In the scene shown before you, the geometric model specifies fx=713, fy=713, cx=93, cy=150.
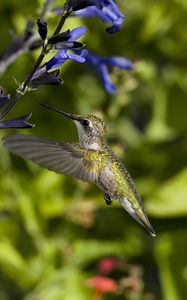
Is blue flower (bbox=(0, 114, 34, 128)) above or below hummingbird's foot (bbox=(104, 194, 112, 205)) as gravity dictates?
below

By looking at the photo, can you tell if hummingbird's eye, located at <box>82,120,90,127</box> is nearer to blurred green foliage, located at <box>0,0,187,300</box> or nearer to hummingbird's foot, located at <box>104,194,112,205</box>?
hummingbird's foot, located at <box>104,194,112,205</box>

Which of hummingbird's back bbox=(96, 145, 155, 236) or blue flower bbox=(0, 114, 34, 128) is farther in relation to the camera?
hummingbird's back bbox=(96, 145, 155, 236)

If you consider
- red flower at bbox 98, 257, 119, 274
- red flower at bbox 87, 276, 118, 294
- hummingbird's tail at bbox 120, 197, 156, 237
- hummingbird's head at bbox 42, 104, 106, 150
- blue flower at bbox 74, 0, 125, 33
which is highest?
red flower at bbox 98, 257, 119, 274

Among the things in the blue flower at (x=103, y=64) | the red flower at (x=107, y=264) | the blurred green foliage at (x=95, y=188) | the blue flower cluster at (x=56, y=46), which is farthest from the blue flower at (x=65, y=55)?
the red flower at (x=107, y=264)

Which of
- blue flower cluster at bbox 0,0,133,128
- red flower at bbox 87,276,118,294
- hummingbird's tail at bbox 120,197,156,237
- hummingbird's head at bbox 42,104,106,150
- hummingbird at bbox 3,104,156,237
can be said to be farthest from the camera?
red flower at bbox 87,276,118,294

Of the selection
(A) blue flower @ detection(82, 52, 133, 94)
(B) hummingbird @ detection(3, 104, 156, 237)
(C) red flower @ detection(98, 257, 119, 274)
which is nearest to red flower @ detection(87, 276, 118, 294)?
(C) red flower @ detection(98, 257, 119, 274)

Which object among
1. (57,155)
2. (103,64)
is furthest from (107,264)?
(57,155)
